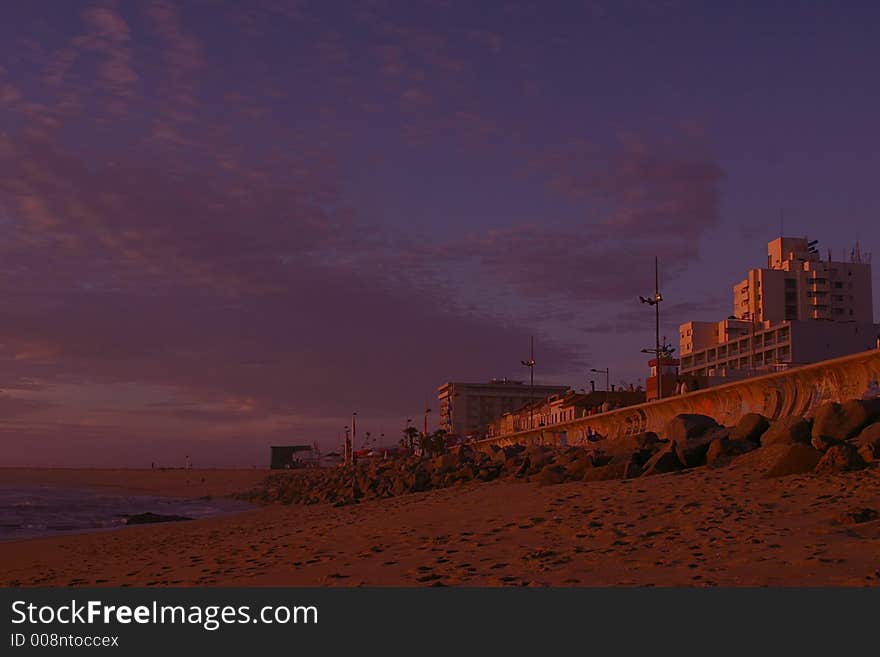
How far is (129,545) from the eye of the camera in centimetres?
2253

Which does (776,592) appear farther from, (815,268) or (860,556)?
(815,268)

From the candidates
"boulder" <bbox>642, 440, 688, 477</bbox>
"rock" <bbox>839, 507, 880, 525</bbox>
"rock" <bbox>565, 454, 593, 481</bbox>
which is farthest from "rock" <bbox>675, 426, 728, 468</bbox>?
"rock" <bbox>839, 507, 880, 525</bbox>

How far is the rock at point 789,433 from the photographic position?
16.3m

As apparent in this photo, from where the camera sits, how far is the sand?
28.1 ft

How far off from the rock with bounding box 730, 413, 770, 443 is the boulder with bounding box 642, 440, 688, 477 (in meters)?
1.82

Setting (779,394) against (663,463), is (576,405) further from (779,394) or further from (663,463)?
(663,463)

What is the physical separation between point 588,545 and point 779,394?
17354mm

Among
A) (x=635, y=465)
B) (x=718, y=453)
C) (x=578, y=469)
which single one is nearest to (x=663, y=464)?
(x=635, y=465)

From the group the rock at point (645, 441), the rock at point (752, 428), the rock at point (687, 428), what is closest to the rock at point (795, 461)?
the rock at point (752, 428)

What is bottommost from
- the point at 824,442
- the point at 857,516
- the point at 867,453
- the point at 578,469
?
the point at 578,469

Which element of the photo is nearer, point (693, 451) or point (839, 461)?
point (839, 461)

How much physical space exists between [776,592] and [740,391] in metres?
22.1

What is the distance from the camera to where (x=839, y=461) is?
536 inches

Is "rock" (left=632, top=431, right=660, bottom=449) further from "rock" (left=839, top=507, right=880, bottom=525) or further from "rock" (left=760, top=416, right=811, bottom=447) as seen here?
"rock" (left=839, top=507, right=880, bottom=525)
